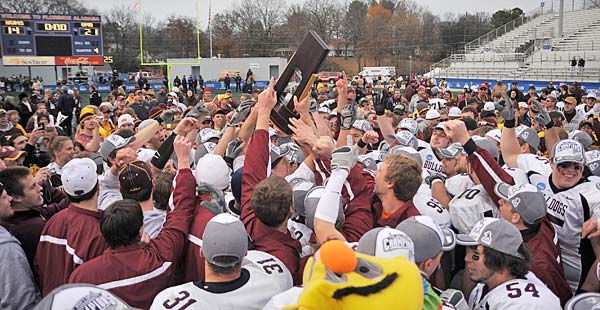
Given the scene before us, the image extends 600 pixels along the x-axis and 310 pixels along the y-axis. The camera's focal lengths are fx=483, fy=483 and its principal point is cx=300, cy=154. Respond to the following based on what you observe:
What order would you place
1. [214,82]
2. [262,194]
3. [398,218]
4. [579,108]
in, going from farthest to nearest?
[214,82], [579,108], [398,218], [262,194]

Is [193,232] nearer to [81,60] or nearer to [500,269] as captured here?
[500,269]

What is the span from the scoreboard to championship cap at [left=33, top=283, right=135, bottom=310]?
97.9ft

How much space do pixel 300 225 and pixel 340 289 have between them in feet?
6.82

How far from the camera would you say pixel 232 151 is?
5207 millimetres

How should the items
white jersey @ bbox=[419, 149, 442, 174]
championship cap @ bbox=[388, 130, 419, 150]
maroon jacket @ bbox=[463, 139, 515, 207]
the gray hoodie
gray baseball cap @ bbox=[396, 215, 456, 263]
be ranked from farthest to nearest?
championship cap @ bbox=[388, 130, 419, 150], white jersey @ bbox=[419, 149, 442, 174], maroon jacket @ bbox=[463, 139, 515, 207], the gray hoodie, gray baseball cap @ bbox=[396, 215, 456, 263]

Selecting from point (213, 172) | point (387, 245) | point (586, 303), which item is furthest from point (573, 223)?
point (213, 172)

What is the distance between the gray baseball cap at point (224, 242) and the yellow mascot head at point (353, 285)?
2.76ft

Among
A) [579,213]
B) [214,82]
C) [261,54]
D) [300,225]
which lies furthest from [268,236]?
[261,54]

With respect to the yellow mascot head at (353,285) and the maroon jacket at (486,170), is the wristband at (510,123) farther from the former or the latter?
the yellow mascot head at (353,285)

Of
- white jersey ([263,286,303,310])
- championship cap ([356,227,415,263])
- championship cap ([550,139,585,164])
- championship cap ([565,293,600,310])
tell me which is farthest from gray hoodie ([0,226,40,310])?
championship cap ([550,139,585,164])

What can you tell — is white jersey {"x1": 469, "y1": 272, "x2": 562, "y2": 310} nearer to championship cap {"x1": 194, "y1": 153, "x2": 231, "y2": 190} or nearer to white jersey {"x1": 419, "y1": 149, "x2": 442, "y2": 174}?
championship cap {"x1": 194, "y1": 153, "x2": 231, "y2": 190}

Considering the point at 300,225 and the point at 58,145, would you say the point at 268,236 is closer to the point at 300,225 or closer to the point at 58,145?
the point at 300,225

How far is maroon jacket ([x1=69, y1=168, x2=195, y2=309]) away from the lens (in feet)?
9.46

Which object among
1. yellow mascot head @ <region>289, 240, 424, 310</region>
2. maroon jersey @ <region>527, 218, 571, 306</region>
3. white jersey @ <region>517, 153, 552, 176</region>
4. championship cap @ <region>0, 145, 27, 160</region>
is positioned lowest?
maroon jersey @ <region>527, 218, 571, 306</region>
